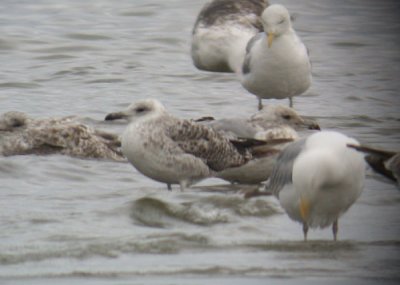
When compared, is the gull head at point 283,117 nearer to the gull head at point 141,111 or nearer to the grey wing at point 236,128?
the grey wing at point 236,128

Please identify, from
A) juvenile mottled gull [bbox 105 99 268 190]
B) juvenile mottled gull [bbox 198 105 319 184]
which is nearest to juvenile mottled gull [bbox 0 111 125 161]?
juvenile mottled gull [bbox 198 105 319 184]

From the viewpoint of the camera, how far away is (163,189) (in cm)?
1068

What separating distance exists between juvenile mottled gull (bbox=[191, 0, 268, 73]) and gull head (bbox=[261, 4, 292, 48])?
6.99 feet

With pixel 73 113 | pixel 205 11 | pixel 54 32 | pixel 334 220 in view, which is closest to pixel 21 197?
pixel 334 220

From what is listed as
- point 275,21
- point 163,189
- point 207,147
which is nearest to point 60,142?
point 163,189

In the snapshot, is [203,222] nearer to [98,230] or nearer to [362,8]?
[98,230]

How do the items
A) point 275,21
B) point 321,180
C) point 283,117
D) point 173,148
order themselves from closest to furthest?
point 321,180, point 173,148, point 283,117, point 275,21

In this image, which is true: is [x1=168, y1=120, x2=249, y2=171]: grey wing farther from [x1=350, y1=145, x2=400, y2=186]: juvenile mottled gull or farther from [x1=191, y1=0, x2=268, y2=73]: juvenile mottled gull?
[x1=191, y1=0, x2=268, y2=73]: juvenile mottled gull

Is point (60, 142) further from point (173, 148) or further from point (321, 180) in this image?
point (321, 180)

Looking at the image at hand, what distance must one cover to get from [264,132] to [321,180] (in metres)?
2.56

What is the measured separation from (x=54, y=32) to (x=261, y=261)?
512 inches

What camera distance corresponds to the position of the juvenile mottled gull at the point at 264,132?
10.6 metres

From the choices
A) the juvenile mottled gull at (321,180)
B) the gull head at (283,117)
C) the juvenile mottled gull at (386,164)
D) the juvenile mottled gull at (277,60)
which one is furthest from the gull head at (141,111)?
the juvenile mottled gull at (277,60)

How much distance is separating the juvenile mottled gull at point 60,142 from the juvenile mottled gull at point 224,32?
13.5ft
